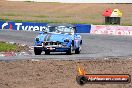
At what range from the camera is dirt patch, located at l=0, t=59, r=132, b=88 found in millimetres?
12156

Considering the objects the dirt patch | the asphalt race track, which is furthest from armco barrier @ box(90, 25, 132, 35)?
the dirt patch

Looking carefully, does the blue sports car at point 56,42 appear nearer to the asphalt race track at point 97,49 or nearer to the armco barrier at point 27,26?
the asphalt race track at point 97,49

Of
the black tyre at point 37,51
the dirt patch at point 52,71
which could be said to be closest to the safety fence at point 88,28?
the black tyre at point 37,51

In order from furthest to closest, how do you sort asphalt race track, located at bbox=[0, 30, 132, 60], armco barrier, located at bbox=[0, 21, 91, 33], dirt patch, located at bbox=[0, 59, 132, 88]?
1. armco barrier, located at bbox=[0, 21, 91, 33]
2. asphalt race track, located at bbox=[0, 30, 132, 60]
3. dirt patch, located at bbox=[0, 59, 132, 88]

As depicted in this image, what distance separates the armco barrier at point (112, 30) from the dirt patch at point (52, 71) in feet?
63.2

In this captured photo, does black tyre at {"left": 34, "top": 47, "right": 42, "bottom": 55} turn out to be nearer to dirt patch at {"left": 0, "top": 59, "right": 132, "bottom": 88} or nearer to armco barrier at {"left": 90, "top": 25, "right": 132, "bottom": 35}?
dirt patch at {"left": 0, "top": 59, "right": 132, "bottom": 88}

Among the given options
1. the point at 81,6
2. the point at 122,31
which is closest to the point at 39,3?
the point at 81,6

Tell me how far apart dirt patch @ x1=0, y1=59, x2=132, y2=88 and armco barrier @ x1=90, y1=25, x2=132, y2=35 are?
63.2 feet

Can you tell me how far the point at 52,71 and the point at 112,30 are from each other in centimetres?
2382

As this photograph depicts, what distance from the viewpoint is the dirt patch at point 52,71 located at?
12.2 metres

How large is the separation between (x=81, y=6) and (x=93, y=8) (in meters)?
3.40

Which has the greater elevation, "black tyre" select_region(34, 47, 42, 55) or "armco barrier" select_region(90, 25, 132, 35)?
"black tyre" select_region(34, 47, 42, 55)

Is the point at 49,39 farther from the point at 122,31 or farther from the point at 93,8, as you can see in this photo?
the point at 93,8

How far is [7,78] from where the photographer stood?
1313 centimetres
